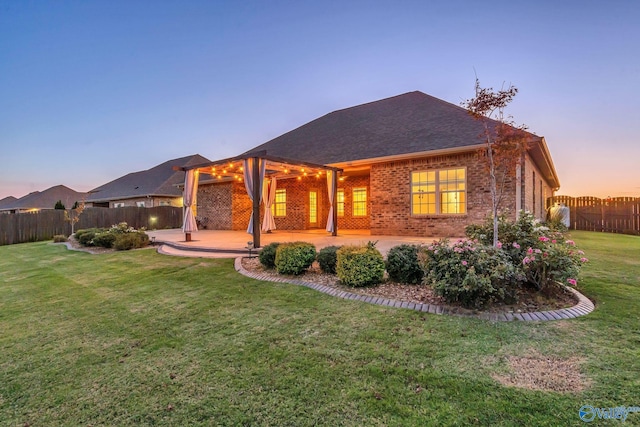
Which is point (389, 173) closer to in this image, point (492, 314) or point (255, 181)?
point (255, 181)

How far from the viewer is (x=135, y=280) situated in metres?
5.99

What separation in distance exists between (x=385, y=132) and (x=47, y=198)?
45.2 m

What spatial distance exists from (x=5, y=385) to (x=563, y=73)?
14992 millimetres

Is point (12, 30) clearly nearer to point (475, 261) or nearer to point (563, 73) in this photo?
point (475, 261)

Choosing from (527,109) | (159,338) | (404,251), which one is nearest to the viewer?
(159,338)

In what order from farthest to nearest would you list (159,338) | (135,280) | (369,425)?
1. (135,280)
2. (159,338)
3. (369,425)

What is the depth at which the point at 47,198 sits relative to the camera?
37.3m

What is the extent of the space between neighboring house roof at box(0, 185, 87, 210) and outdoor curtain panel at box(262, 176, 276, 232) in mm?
34116

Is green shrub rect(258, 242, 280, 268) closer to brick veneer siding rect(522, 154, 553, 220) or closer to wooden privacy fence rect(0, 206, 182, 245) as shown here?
brick veneer siding rect(522, 154, 553, 220)

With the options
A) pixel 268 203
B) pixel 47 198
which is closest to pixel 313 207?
pixel 268 203

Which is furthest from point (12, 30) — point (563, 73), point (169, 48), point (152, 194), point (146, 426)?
point (563, 73)

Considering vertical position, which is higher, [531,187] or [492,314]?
[531,187]

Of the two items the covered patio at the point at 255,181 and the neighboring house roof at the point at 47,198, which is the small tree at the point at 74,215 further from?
the neighboring house roof at the point at 47,198

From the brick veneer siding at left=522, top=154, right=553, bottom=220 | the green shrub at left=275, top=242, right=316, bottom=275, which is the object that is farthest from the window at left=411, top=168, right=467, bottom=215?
the green shrub at left=275, top=242, right=316, bottom=275
